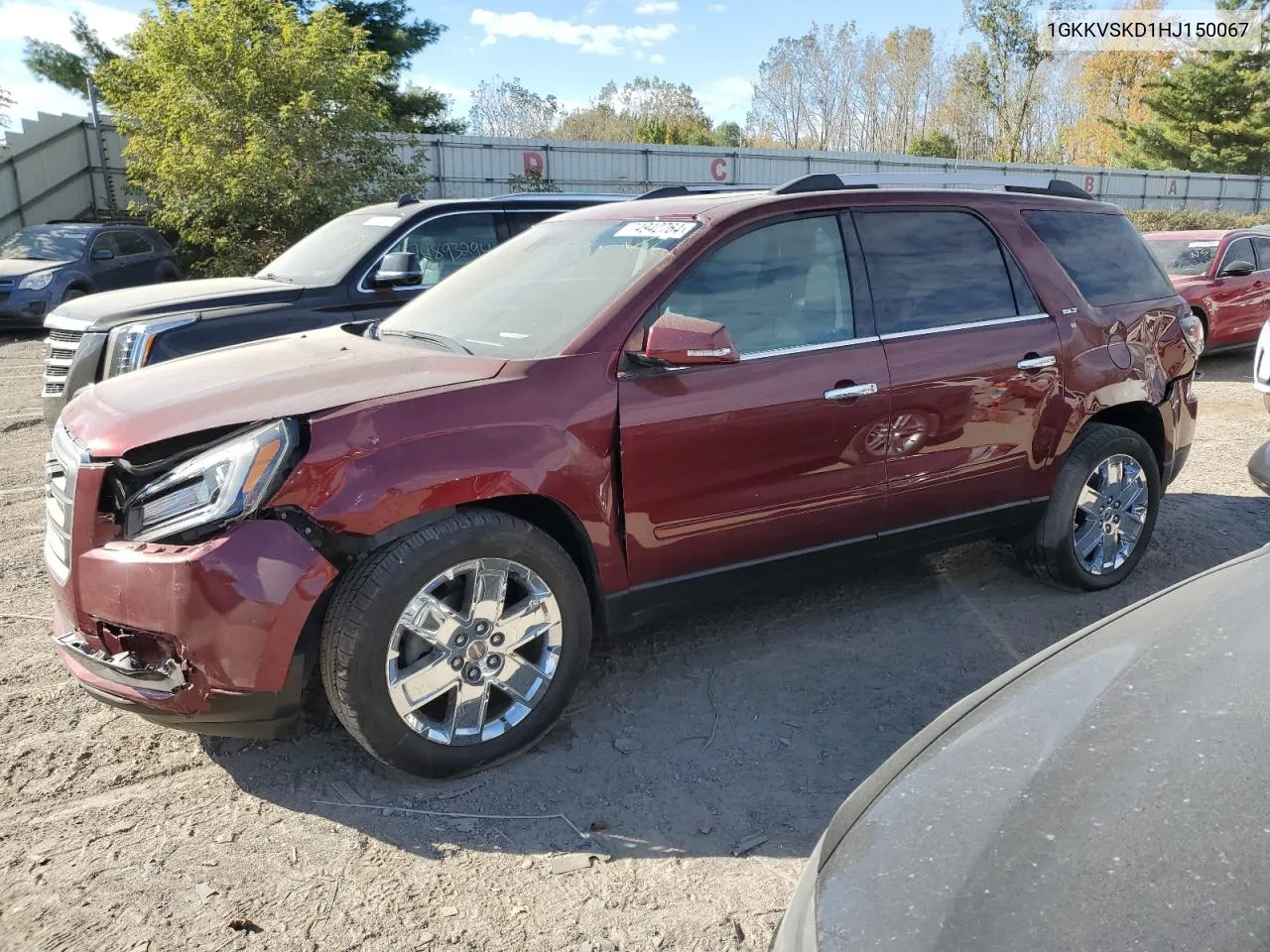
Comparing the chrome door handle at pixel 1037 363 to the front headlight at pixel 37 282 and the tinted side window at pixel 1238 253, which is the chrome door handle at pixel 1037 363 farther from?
the front headlight at pixel 37 282

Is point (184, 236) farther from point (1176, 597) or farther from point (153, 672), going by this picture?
point (1176, 597)

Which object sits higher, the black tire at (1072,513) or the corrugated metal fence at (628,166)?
the corrugated metal fence at (628,166)

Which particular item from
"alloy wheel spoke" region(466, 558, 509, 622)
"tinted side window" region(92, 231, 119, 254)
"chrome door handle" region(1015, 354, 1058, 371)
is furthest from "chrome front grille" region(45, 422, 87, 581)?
"tinted side window" region(92, 231, 119, 254)

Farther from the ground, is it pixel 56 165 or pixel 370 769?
pixel 56 165

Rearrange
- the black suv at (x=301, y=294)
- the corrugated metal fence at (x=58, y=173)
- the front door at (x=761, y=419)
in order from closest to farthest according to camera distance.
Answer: the front door at (x=761, y=419) → the black suv at (x=301, y=294) → the corrugated metal fence at (x=58, y=173)

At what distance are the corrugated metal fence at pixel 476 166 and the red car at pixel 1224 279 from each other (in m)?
7.09

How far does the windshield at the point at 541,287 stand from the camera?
11.6ft

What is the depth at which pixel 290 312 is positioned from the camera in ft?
21.6

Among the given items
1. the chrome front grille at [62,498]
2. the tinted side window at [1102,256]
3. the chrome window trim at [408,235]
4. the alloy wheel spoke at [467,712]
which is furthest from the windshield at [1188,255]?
the chrome front grille at [62,498]

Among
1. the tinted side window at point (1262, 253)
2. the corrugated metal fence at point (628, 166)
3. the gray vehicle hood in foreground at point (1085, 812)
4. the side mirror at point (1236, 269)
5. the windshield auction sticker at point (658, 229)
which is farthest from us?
the corrugated metal fence at point (628, 166)

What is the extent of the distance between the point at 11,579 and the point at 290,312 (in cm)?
245

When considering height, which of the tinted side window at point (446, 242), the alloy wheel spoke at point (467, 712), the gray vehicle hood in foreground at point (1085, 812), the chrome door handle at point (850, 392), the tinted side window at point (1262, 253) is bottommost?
the alloy wheel spoke at point (467, 712)

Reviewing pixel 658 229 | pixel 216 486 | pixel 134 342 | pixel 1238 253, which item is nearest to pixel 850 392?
pixel 658 229

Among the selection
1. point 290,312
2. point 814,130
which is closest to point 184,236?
point 290,312
